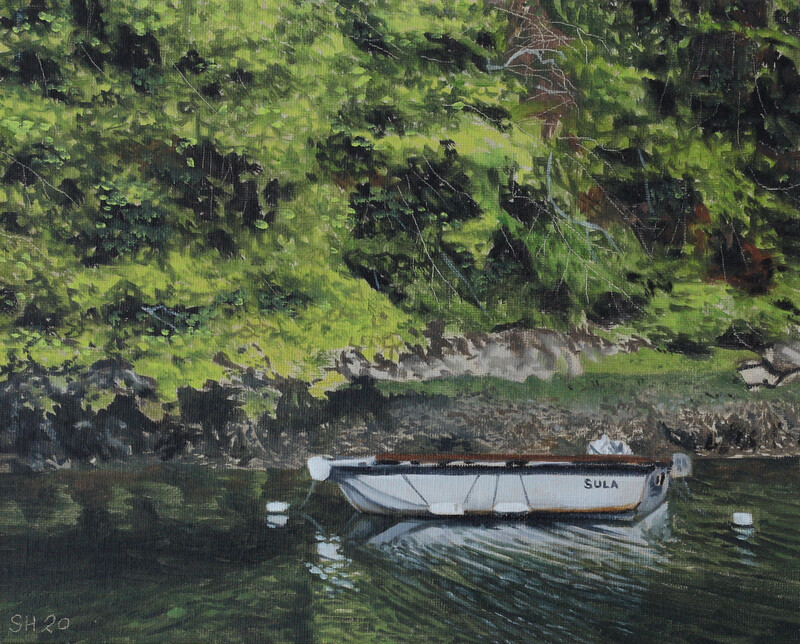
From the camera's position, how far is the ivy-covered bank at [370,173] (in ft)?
28.0

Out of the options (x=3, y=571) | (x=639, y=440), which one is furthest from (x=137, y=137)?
(x=639, y=440)

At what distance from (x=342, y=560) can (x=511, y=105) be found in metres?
4.96

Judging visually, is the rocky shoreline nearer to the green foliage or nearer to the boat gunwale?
the green foliage

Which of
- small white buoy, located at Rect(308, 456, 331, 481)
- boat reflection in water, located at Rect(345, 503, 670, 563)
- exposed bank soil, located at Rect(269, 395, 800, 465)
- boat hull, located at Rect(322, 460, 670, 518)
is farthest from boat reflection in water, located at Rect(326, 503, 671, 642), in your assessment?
exposed bank soil, located at Rect(269, 395, 800, 465)

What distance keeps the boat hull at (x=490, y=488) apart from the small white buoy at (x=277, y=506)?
627mm

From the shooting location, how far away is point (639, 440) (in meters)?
11.5

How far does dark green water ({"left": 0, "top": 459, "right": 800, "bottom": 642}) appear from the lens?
507cm

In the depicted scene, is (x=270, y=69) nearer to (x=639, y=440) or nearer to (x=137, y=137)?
(x=137, y=137)

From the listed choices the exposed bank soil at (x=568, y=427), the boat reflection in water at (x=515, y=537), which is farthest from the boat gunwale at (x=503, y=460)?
the exposed bank soil at (x=568, y=427)

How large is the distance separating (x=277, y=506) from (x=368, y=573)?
Result: 230 centimetres
